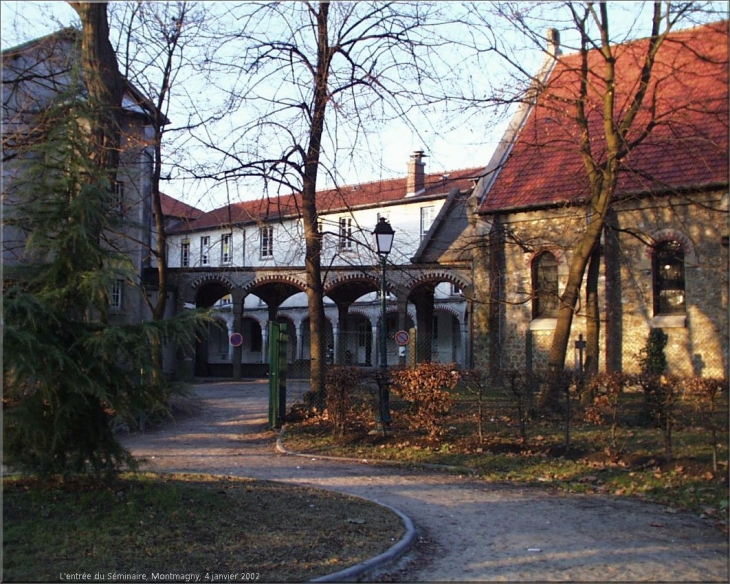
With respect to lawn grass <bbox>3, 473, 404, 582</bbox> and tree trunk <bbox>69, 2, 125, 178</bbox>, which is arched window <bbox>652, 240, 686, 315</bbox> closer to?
lawn grass <bbox>3, 473, 404, 582</bbox>

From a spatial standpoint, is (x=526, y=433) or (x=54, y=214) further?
(x=526, y=433)

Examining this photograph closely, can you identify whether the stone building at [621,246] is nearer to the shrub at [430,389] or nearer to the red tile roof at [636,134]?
the red tile roof at [636,134]

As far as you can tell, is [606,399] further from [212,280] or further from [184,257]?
[184,257]

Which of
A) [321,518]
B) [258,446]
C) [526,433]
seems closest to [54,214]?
[321,518]

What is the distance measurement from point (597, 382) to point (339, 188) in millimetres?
6200

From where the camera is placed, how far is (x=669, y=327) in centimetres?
2078

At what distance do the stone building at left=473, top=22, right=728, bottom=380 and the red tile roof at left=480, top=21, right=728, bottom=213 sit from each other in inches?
2.3

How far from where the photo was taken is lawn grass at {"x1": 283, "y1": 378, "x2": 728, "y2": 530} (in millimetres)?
9430

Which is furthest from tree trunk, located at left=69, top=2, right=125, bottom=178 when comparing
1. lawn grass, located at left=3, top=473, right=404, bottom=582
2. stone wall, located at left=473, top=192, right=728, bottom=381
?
stone wall, located at left=473, top=192, right=728, bottom=381

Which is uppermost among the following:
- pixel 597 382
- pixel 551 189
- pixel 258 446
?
pixel 551 189

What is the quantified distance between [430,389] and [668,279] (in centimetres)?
1161

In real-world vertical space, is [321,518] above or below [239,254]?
below

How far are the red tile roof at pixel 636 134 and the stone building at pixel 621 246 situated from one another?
58 mm

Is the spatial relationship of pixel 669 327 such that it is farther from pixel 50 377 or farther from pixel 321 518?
pixel 50 377
